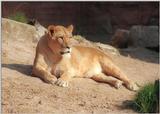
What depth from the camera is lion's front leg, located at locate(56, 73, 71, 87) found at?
7.39 m

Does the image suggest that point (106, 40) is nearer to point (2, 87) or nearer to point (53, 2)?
point (53, 2)

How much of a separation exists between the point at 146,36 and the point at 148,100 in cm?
689

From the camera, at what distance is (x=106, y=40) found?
16438 millimetres

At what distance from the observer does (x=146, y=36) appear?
13.4 metres

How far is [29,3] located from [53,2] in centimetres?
92

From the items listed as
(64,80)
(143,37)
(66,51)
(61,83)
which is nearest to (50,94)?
(61,83)

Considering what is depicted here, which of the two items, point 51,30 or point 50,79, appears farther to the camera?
point 51,30

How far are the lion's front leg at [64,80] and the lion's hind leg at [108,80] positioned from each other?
24.4 inches

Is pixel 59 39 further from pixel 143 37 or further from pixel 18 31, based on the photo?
pixel 143 37

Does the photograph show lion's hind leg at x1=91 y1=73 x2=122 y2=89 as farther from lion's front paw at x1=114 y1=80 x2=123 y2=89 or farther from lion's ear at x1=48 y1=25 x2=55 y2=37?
lion's ear at x1=48 y1=25 x2=55 y2=37

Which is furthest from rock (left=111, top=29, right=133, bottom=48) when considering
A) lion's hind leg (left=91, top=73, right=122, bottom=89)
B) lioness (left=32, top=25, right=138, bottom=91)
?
lion's hind leg (left=91, top=73, right=122, bottom=89)

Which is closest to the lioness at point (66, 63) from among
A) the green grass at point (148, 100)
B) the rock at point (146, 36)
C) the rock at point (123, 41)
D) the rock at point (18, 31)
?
the green grass at point (148, 100)

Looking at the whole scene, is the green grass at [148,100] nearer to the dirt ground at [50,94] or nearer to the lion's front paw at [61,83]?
the dirt ground at [50,94]

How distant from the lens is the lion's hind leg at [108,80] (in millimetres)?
7883
